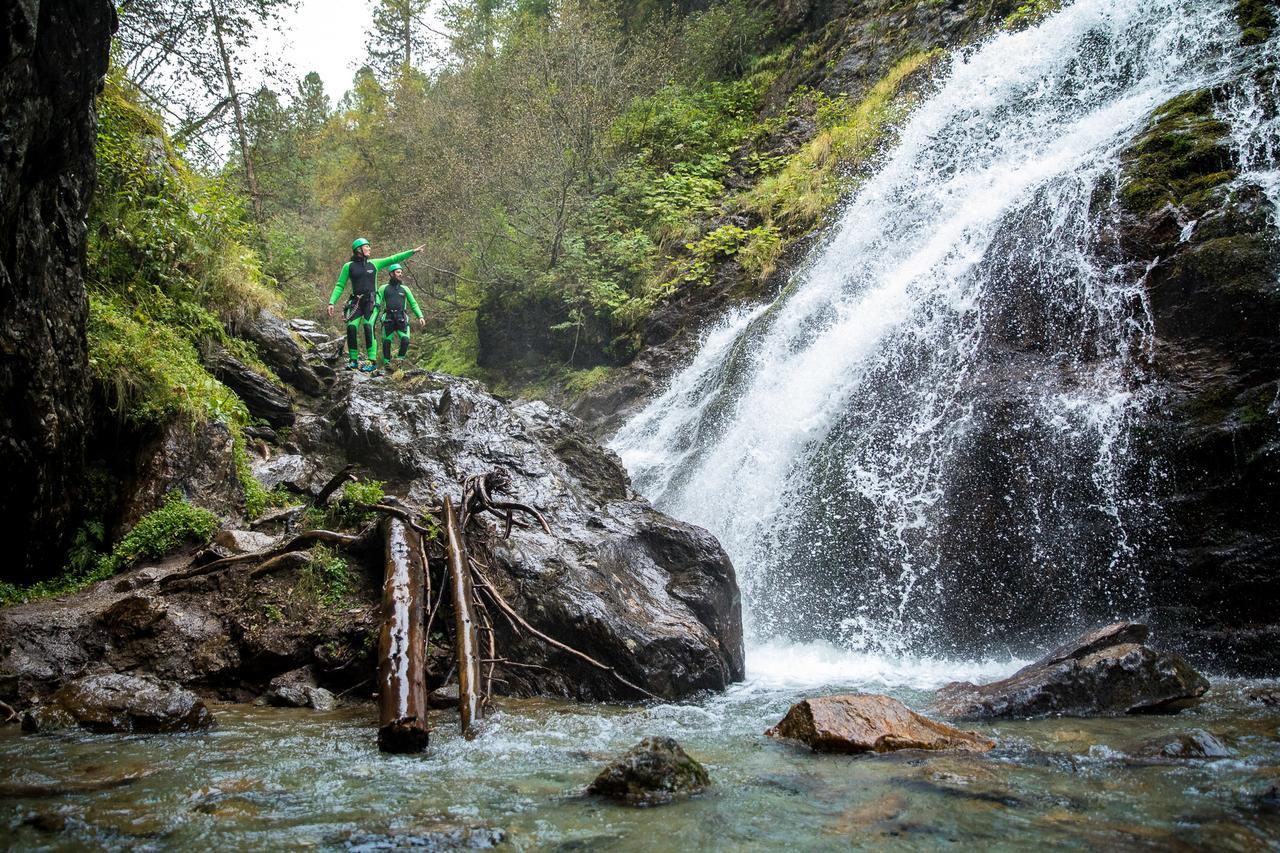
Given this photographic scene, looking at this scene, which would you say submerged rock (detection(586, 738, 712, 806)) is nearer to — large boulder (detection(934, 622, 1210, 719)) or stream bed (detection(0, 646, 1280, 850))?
stream bed (detection(0, 646, 1280, 850))

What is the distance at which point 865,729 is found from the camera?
14.9 feet

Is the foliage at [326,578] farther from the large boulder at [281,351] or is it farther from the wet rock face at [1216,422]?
the wet rock face at [1216,422]

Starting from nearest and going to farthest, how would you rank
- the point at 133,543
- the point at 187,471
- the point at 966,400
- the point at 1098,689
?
the point at 1098,689, the point at 133,543, the point at 187,471, the point at 966,400

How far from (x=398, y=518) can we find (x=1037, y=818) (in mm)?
4749

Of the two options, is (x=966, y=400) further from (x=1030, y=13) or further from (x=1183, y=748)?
(x=1030, y=13)

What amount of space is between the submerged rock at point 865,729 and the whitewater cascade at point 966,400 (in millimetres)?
3469

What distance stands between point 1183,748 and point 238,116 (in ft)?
76.2

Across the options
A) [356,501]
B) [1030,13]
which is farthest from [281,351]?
[1030,13]

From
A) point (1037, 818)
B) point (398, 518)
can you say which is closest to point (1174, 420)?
point (1037, 818)

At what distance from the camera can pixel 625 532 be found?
306 inches

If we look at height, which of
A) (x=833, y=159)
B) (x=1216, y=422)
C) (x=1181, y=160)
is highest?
(x=833, y=159)

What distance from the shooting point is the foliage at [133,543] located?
21.6ft

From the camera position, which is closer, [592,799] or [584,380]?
[592,799]

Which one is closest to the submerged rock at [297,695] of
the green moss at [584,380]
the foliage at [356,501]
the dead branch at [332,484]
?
the foliage at [356,501]
